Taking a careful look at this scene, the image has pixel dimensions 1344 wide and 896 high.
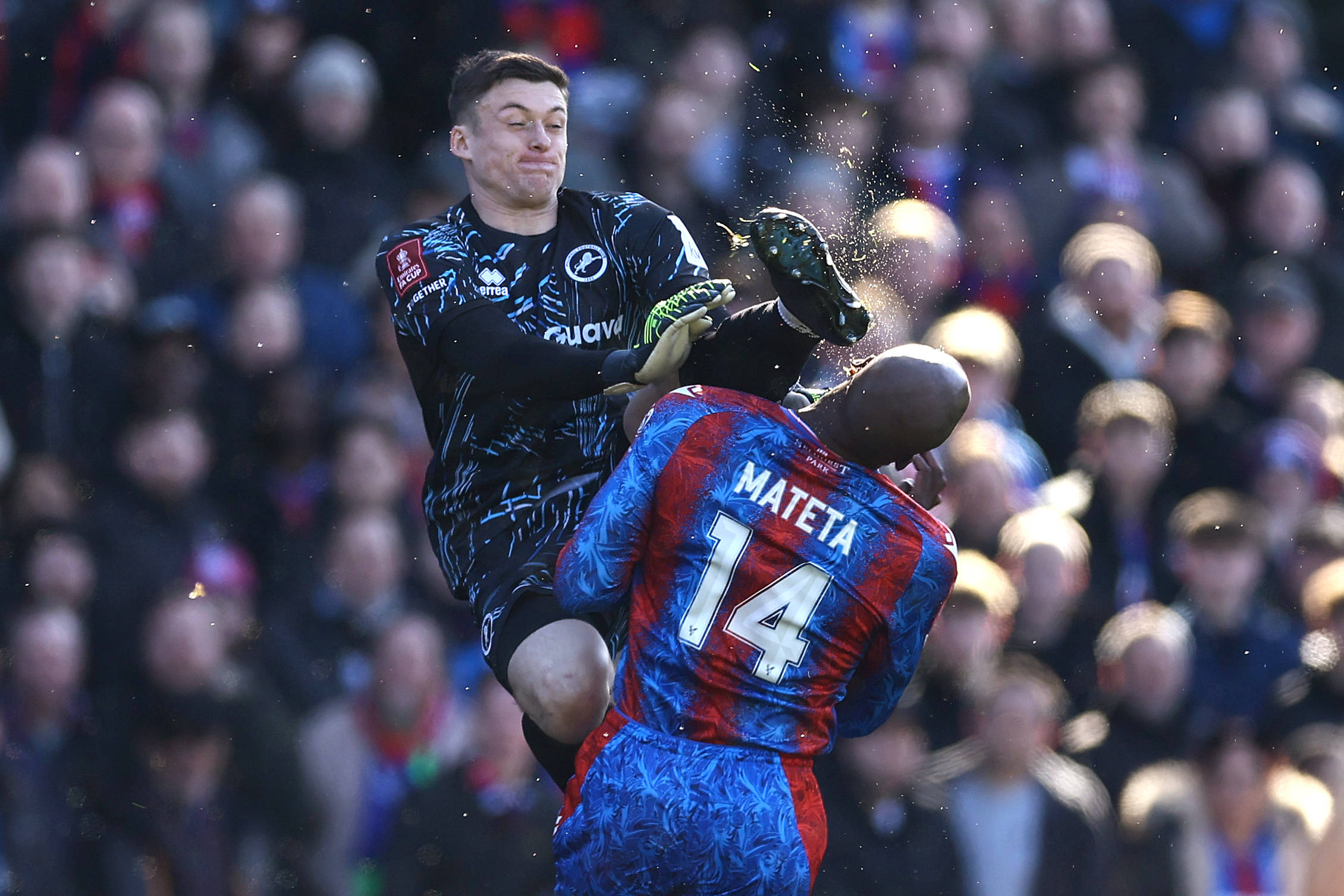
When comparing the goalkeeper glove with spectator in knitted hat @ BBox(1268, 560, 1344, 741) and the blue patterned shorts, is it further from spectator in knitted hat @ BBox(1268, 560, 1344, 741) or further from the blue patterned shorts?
spectator in knitted hat @ BBox(1268, 560, 1344, 741)

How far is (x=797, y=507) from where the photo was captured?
11.4 ft

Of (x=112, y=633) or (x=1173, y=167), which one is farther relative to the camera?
(x=1173, y=167)

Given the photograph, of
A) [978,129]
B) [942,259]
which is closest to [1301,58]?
[978,129]

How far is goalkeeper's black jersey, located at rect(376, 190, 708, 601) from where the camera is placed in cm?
423

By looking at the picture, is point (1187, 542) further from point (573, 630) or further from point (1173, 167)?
point (573, 630)

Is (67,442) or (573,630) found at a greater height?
(573,630)

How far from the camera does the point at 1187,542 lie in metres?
7.45

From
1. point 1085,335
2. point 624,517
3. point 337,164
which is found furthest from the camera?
point 1085,335

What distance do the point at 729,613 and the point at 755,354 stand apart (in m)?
0.58

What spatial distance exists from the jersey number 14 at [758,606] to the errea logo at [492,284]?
1042 mm

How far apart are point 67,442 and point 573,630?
373 cm

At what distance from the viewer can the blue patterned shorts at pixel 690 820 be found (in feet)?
11.3

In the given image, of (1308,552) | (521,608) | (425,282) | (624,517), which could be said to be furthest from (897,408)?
(1308,552)

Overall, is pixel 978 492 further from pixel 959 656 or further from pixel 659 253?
pixel 659 253
